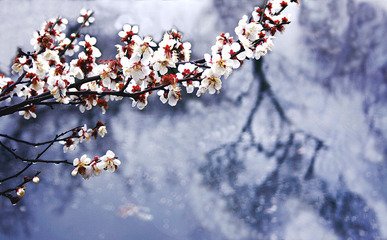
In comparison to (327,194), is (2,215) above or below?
below

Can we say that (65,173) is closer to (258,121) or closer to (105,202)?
(105,202)

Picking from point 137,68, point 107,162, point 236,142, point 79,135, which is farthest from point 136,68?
point 236,142

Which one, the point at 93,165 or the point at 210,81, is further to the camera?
the point at 93,165

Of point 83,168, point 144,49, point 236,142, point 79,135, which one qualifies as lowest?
point 83,168

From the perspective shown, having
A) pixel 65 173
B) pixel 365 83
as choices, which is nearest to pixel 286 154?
pixel 365 83

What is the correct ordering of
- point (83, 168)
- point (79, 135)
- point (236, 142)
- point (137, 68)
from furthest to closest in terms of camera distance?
point (236, 142) → point (79, 135) → point (83, 168) → point (137, 68)

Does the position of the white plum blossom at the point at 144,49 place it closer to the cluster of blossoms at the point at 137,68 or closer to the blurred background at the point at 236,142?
the cluster of blossoms at the point at 137,68

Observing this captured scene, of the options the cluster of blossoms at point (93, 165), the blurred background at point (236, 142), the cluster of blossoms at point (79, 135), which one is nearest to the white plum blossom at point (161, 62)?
the cluster of blossoms at point (93, 165)

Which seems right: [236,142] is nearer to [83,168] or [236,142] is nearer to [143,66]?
[83,168]
